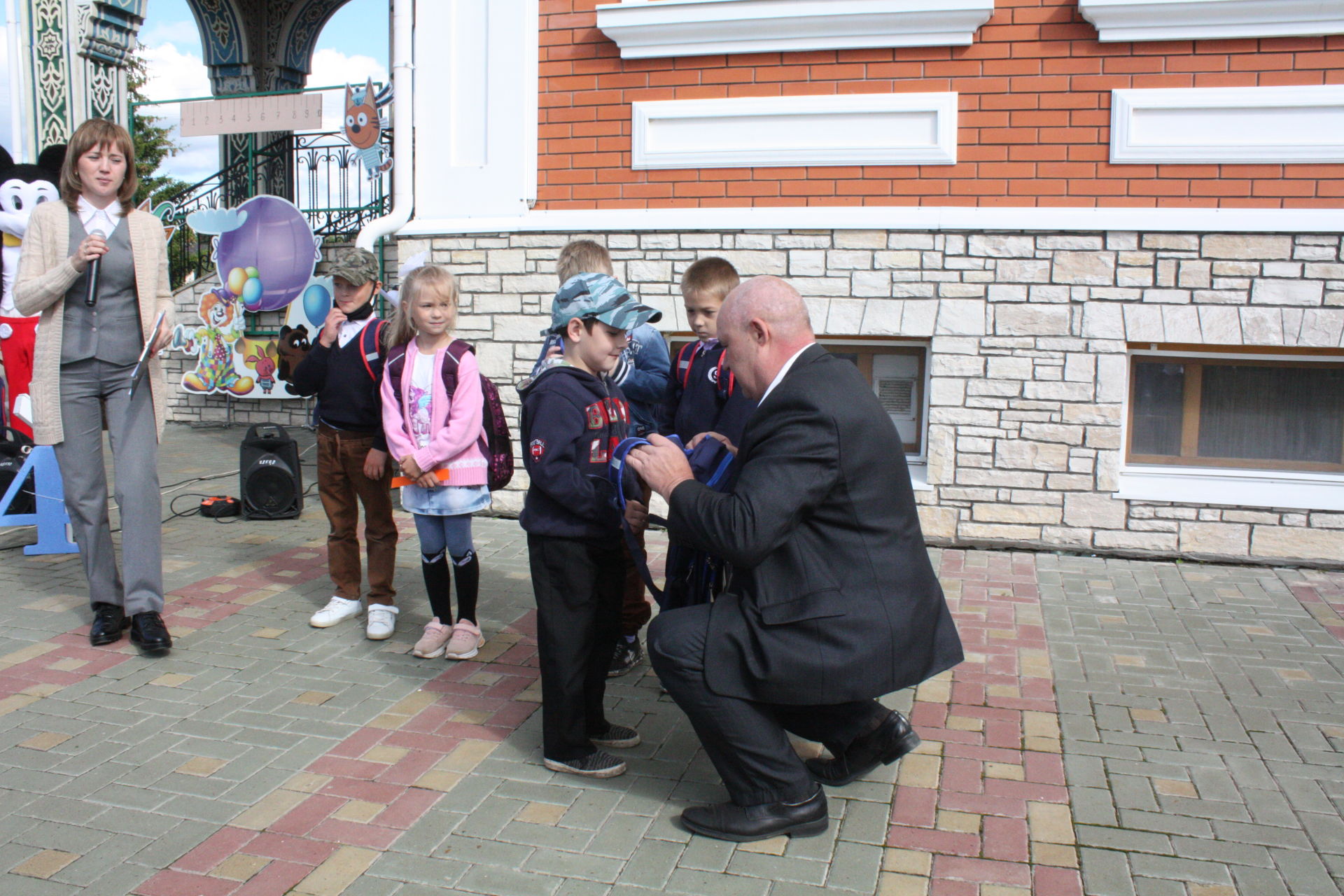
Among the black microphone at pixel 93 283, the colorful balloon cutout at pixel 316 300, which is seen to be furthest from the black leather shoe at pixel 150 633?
the colorful balloon cutout at pixel 316 300

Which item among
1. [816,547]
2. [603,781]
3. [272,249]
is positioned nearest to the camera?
[816,547]

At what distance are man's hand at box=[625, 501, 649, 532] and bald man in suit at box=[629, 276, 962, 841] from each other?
141 millimetres

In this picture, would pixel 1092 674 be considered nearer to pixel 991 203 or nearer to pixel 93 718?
pixel 991 203

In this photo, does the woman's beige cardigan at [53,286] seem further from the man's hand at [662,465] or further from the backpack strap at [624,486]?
the man's hand at [662,465]

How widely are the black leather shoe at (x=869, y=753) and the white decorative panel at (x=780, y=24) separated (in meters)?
4.50

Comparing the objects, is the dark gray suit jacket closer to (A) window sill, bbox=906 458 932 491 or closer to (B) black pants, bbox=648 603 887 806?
(B) black pants, bbox=648 603 887 806

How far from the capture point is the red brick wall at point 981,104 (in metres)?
5.98

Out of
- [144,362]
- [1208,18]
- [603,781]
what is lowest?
[603,781]

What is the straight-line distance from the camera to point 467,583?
4496 mm

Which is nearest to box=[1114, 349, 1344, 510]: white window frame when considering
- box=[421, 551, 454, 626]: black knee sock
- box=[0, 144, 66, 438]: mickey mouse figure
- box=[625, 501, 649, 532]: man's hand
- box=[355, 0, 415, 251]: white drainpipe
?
box=[421, 551, 454, 626]: black knee sock

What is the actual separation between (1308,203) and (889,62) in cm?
248

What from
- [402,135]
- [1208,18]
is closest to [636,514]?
[1208,18]

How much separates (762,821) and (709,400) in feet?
5.62

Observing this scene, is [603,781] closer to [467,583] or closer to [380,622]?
[467,583]
